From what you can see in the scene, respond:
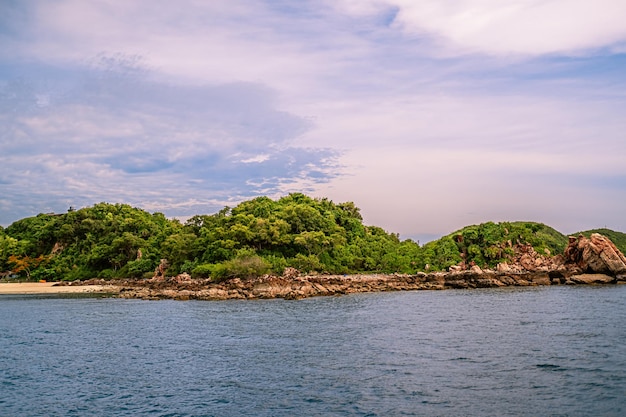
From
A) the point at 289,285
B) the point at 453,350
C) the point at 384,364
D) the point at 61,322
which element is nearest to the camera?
the point at 384,364

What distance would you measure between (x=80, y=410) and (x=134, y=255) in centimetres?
7251

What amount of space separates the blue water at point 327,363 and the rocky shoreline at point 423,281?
17.0 metres

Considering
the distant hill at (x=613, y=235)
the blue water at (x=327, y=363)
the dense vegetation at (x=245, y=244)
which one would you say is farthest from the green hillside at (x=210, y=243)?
the distant hill at (x=613, y=235)

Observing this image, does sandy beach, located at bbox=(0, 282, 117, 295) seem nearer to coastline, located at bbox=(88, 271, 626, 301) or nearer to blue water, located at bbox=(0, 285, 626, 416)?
coastline, located at bbox=(88, 271, 626, 301)

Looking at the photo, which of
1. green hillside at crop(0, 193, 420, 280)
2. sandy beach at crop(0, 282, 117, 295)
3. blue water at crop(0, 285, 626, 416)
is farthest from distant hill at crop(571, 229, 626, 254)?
sandy beach at crop(0, 282, 117, 295)

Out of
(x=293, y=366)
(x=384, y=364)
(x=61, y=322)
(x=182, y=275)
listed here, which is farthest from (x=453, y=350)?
(x=182, y=275)

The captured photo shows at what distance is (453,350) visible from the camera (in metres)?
21.3

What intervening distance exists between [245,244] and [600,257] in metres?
44.7

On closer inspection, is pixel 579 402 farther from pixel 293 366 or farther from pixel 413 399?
pixel 293 366

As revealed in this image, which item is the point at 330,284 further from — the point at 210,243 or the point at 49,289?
the point at 49,289

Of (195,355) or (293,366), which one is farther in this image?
(195,355)

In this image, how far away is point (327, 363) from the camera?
1980 cm

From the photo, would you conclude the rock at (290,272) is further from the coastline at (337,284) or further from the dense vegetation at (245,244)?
the coastline at (337,284)

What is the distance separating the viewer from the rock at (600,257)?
57.8 m
